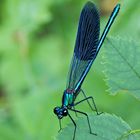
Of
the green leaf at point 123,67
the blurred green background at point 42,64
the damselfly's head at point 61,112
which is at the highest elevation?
the blurred green background at point 42,64

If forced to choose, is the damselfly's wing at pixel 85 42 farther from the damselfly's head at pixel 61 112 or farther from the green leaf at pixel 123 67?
the green leaf at pixel 123 67

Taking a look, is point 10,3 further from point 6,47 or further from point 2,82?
point 2,82

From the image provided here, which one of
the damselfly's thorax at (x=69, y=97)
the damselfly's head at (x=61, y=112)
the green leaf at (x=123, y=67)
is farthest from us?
the damselfly's thorax at (x=69, y=97)

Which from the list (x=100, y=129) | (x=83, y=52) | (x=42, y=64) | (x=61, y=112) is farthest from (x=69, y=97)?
(x=42, y=64)

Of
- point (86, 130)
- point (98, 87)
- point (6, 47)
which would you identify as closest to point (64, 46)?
point (6, 47)

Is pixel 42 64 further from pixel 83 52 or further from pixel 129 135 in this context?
pixel 129 135

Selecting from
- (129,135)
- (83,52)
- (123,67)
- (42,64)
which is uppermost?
(42,64)

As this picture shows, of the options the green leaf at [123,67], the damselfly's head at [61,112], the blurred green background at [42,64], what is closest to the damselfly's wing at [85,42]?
the damselfly's head at [61,112]
